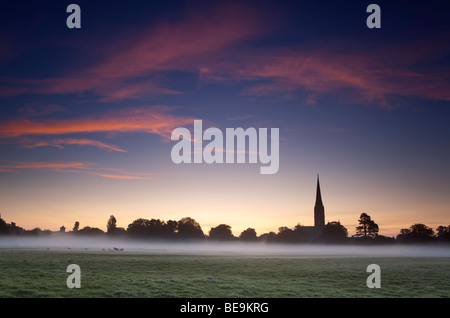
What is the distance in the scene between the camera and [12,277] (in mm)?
33062

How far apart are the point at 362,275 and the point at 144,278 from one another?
24.0m

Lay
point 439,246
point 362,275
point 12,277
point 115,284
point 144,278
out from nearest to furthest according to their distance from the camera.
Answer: point 115,284 → point 12,277 → point 144,278 → point 362,275 → point 439,246
